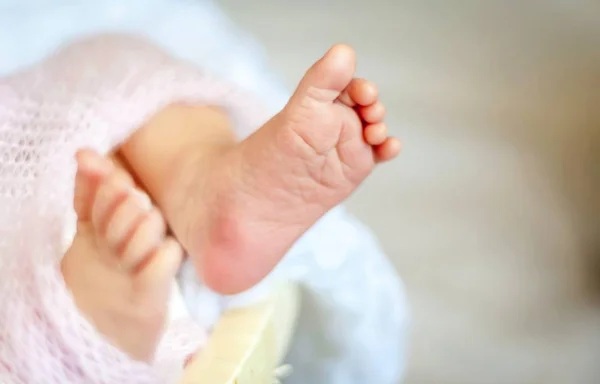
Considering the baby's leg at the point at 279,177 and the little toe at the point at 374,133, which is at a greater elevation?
the little toe at the point at 374,133

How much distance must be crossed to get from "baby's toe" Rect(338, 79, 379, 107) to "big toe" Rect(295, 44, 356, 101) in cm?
2

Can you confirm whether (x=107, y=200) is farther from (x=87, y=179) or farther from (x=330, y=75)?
(x=330, y=75)

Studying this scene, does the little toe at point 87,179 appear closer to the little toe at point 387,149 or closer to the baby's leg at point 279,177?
the baby's leg at point 279,177

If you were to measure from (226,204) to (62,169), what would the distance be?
0.14 meters

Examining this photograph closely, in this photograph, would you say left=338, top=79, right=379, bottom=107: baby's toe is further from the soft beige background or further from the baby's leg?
the soft beige background

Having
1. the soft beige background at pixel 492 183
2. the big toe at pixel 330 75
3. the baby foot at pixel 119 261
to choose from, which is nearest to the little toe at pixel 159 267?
the baby foot at pixel 119 261

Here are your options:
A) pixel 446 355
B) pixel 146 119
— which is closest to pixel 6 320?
pixel 146 119

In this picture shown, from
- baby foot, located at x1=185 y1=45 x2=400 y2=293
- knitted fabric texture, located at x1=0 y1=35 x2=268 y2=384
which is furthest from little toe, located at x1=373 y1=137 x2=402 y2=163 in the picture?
knitted fabric texture, located at x1=0 y1=35 x2=268 y2=384

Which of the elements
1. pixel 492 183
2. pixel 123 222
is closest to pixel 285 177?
pixel 123 222

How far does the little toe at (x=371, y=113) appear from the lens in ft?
1.57

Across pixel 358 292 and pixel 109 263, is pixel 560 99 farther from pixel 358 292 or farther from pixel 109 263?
pixel 109 263

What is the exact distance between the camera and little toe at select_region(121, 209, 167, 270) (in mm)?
436

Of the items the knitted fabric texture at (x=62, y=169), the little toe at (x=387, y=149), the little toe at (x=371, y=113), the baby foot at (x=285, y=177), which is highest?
the little toe at (x=371, y=113)

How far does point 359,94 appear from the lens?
1.53 ft
